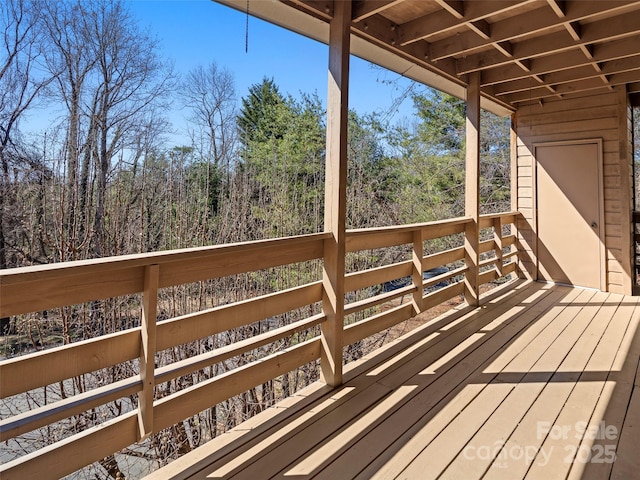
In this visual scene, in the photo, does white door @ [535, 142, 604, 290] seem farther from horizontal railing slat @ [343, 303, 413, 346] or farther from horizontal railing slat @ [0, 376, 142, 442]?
horizontal railing slat @ [0, 376, 142, 442]

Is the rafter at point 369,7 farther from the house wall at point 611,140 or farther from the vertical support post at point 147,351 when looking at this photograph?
the house wall at point 611,140

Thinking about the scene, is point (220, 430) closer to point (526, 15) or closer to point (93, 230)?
point (93, 230)

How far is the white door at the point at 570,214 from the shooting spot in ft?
15.3

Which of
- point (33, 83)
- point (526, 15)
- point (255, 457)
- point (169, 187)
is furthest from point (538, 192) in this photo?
point (33, 83)

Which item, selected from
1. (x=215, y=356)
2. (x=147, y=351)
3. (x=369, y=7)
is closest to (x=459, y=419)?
(x=215, y=356)

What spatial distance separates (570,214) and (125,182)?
207 inches

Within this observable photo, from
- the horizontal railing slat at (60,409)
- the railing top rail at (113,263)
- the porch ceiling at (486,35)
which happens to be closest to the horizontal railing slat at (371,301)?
the railing top rail at (113,263)

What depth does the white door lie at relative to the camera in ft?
15.3

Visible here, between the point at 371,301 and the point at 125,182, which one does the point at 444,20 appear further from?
the point at 125,182

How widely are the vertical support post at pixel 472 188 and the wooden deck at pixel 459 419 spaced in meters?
0.95

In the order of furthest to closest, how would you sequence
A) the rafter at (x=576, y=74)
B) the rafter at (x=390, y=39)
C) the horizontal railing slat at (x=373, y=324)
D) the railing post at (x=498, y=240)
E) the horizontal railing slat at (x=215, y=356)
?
the railing post at (x=498, y=240), the rafter at (x=576, y=74), the rafter at (x=390, y=39), the horizontal railing slat at (x=373, y=324), the horizontal railing slat at (x=215, y=356)

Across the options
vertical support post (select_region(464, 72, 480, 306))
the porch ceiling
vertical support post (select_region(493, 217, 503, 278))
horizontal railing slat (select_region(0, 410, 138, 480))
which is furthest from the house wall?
horizontal railing slat (select_region(0, 410, 138, 480))

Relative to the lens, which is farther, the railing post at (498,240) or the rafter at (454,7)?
the railing post at (498,240)

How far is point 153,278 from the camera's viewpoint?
1.53 m
